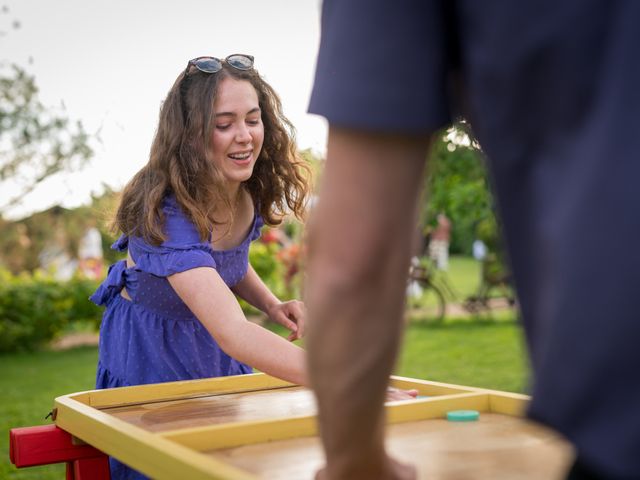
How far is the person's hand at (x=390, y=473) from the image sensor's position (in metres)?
1.00

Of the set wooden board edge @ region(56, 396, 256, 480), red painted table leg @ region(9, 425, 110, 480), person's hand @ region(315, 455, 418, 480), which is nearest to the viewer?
person's hand @ region(315, 455, 418, 480)

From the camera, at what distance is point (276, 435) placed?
1.76m

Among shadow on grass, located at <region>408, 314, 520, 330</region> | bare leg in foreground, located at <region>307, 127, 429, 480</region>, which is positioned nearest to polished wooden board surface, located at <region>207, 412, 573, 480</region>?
bare leg in foreground, located at <region>307, 127, 429, 480</region>

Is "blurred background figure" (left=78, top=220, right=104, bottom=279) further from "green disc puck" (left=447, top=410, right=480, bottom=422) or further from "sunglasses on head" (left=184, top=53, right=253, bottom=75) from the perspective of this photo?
"green disc puck" (left=447, top=410, right=480, bottom=422)

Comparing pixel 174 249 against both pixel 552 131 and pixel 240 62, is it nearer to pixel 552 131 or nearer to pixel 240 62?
pixel 240 62

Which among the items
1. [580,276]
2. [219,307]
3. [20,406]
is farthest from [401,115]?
[20,406]

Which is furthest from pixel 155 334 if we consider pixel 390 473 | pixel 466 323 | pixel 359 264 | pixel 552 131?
pixel 466 323

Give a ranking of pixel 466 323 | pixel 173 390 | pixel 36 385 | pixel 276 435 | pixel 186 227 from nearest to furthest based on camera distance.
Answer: pixel 276 435 → pixel 173 390 → pixel 186 227 → pixel 36 385 → pixel 466 323

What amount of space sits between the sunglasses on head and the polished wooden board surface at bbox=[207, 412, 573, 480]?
158cm

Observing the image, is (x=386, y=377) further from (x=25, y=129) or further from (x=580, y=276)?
(x=25, y=129)

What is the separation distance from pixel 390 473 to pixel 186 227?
1742 mm

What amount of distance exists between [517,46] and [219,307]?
1.69m

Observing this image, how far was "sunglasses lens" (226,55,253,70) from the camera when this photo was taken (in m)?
3.08

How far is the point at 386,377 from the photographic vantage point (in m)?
0.90
